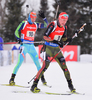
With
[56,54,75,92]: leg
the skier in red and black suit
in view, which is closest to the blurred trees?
the skier in red and black suit

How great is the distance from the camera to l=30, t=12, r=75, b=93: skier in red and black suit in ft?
16.3

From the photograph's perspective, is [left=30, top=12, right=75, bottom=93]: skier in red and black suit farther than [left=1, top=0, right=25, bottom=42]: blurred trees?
No

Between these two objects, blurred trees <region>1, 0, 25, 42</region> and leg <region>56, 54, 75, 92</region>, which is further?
blurred trees <region>1, 0, 25, 42</region>

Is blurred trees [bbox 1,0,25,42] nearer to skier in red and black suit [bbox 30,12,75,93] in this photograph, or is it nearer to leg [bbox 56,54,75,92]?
skier in red and black suit [bbox 30,12,75,93]

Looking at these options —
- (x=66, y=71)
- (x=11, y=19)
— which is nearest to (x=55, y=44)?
(x=66, y=71)

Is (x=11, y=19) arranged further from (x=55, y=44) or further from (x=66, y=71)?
(x=66, y=71)

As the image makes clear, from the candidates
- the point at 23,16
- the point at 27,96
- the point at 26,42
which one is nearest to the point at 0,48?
the point at 26,42

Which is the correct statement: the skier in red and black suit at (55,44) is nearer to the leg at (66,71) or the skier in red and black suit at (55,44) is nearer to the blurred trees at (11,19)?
the leg at (66,71)

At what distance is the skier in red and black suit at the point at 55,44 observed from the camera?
4961mm

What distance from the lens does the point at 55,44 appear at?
5160 mm

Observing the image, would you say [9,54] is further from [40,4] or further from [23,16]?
[40,4]

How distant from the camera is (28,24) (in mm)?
6367

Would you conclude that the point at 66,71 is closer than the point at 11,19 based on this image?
Yes

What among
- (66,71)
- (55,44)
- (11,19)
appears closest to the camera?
(66,71)
